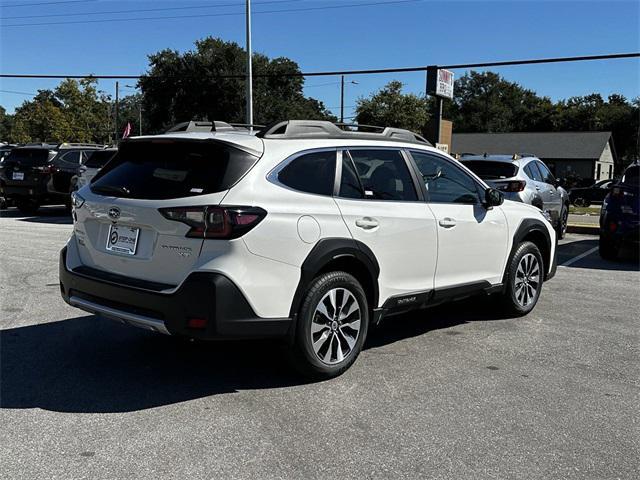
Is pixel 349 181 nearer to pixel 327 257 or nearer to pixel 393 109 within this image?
pixel 327 257

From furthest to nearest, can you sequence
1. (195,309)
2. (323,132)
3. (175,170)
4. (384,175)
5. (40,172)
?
(40,172), (384,175), (323,132), (175,170), (195,309)

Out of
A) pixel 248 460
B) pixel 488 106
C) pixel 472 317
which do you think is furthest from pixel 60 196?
pixel 488 106

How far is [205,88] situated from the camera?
51219mm

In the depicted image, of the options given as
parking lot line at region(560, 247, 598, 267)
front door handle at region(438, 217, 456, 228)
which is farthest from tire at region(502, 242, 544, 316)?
parking lot line at region(560, 247, 598, 267)

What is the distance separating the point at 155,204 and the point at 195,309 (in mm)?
743

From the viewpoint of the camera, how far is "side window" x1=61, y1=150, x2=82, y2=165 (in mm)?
16516

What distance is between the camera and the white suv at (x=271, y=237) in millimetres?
3883

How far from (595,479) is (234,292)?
7.28ft

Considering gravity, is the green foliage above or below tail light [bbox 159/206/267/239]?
above

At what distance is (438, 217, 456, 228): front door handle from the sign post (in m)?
12.2

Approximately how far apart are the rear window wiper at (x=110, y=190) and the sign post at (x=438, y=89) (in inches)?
539

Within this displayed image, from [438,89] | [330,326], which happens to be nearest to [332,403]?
[330,326]

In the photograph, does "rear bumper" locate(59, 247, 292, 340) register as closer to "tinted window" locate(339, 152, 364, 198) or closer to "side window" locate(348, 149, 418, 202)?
"tinted window" locate(339, 152, 364, 198)

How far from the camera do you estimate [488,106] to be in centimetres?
11238
